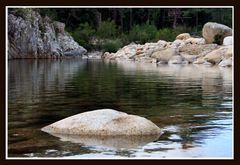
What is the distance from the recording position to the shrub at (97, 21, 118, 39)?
12.8m

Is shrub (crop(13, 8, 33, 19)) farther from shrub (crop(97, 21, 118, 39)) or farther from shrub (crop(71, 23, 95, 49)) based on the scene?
shrub (crop(97, 21, 118, 39))

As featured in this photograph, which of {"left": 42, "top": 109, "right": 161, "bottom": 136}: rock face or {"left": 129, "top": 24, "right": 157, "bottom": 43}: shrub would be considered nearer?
{"left": 42, "top": 109, "right": 161, "bottom": 136}: rock face

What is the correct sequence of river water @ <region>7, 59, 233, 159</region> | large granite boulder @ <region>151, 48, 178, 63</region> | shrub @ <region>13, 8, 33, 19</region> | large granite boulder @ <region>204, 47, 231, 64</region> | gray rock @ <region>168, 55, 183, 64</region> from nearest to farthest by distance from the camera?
river water @ <region>7, 59, 233, 159</region> < shrub @ <region>13, 8, 33, 19</region> < large granite boulder @ <region>204, 47, 231, 64</region> < large granite boulder @ <region>151, 48, 178, 63</region> < gray rock @ <region>168, 55, 183, 64</region>

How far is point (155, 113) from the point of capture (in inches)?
461

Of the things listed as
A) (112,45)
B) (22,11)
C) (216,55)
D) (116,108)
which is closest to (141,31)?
(112,45)

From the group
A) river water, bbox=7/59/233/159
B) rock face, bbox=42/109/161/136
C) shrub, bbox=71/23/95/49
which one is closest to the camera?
river water, bbox=7/59/233/159

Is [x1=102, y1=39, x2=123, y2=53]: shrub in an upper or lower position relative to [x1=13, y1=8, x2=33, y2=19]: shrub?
lower

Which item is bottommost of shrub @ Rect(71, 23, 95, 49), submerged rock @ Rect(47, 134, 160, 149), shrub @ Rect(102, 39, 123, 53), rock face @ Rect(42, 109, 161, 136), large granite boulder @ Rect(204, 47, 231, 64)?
submerged rock @ Rect(47, 134, 160, 149)

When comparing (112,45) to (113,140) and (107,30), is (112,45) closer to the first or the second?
(107,30)

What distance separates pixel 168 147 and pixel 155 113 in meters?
2.79

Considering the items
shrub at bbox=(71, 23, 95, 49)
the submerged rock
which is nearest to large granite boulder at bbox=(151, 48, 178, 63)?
shrub at bbox=(71, 23, 95, 49)

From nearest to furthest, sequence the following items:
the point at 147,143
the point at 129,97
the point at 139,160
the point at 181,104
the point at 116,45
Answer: the point at 139,160, the point at 147,143, the point at 181,104, the point at 129,97, the point at 116,45

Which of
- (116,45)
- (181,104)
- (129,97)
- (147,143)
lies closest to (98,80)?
(116,45)
